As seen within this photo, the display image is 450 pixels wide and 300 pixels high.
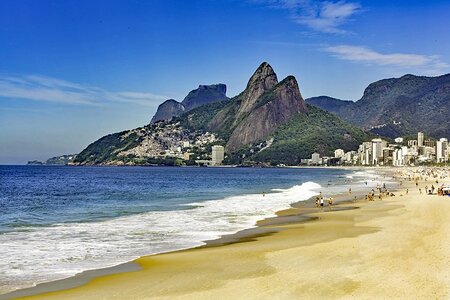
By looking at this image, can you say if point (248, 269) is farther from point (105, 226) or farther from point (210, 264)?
point (105, 226)

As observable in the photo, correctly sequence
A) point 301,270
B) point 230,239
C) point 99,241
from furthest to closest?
point 230,239 < point 99,241 < point 301,270

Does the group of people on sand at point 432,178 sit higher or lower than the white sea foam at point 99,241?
higher

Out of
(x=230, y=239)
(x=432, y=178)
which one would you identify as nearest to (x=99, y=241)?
(x=230, y=239)

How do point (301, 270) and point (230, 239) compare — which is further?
point (230, 239)

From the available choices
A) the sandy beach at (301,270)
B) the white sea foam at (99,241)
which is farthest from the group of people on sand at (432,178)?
the sandy beach at (301,270)

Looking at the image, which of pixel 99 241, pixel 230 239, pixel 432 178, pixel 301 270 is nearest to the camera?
pixel 301 270

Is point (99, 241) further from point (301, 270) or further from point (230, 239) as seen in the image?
point (301, 270)

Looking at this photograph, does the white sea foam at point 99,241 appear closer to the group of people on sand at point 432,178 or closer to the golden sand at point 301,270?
the golden sand at point 301,270

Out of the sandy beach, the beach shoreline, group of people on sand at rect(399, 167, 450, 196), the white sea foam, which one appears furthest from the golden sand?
group of people on sand at rect(399, 167, 450, 196)
